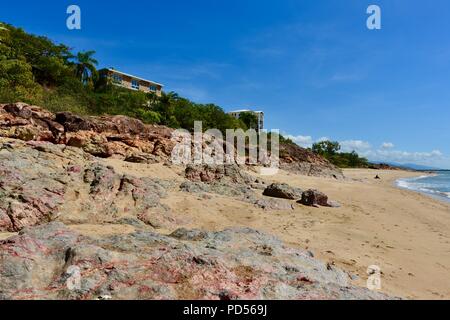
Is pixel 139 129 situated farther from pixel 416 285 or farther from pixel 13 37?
pixel 13 37

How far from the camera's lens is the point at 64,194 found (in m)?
8.02

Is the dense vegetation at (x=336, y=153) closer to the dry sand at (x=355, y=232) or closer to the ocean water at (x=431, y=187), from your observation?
the ocean water at (x=431, y=187)

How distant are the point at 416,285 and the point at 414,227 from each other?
714 cm

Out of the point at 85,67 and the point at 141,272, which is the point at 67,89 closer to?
the point at 85,67

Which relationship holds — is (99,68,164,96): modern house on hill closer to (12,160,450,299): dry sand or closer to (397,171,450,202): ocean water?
(397,171,450,202): ocean water

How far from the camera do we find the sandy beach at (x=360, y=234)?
270 inches

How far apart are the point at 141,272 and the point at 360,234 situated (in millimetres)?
8407

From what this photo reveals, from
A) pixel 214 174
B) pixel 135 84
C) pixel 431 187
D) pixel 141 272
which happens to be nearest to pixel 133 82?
pixel 135 84

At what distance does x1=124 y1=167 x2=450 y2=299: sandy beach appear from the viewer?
6863mm

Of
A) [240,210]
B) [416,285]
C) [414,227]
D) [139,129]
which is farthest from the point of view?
[139,129]

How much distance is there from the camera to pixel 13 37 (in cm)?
4053

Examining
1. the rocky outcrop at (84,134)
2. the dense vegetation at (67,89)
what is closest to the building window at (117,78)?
the dense vegetation at (67,89)
